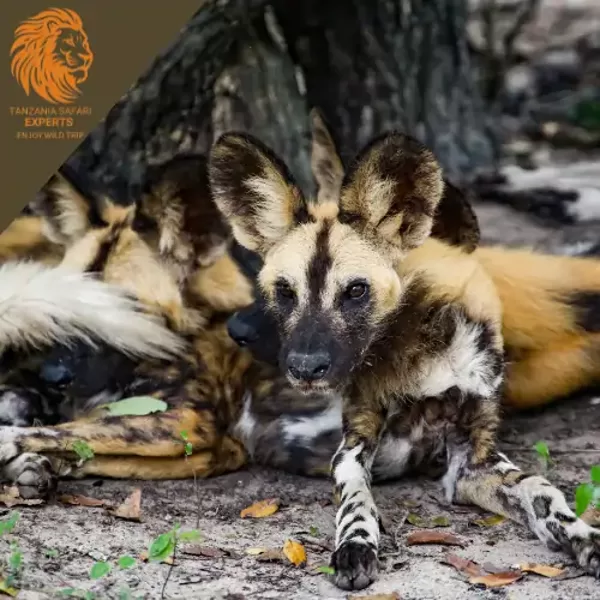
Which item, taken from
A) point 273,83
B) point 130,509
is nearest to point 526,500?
point 130,509

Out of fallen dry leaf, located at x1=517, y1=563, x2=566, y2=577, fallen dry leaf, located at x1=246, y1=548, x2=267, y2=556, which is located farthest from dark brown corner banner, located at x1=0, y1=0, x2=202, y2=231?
fallen dry leaf, located at x1=517, y1=563, x2=566, y2=577

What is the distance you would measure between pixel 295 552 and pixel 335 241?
0.86 meters

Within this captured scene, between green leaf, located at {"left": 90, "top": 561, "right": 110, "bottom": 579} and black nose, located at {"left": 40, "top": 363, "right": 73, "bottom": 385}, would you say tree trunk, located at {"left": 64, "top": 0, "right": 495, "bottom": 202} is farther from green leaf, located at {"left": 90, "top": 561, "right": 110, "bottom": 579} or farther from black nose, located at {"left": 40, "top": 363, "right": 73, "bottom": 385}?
green leaf, located at {"left": 90, "top": 561, "right": 110, "bottom": 579}

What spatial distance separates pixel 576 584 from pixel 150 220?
1898mm

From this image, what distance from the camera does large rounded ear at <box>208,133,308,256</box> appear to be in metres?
3.09

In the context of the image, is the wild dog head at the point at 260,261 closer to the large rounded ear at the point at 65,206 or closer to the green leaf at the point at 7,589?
the large rounded ear at the point at 65,206

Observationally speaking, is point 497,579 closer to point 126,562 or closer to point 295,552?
point 295,552

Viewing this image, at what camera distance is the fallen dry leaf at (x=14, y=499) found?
9.11 feet

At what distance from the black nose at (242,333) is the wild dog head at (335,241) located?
8.2 inches

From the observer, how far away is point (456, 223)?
342 centimetres

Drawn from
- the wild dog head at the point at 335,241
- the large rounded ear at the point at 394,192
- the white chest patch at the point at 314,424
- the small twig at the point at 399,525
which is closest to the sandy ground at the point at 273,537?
the small twig at the point at 399,525

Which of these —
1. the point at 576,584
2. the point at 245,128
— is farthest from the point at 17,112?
the point at 576,584

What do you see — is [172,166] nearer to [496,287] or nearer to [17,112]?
[17,112]

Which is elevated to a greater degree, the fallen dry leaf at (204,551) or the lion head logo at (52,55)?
the lion head logo at (52,55)
